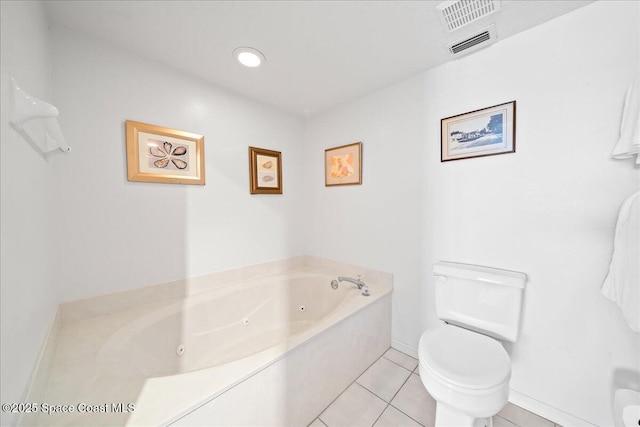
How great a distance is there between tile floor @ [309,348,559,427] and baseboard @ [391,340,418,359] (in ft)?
0.46

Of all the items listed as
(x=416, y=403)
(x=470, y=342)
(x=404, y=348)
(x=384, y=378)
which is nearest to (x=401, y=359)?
(x=404, y=348)

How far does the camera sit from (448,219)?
5.23ft

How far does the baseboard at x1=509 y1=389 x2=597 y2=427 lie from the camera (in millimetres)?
1205

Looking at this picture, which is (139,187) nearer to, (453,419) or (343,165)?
(343,165)

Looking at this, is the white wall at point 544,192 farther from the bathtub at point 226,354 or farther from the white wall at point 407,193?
the bathtub at point 226,354

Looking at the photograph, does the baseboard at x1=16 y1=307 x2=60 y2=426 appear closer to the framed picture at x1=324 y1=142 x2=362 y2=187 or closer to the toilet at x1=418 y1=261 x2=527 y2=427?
the toilet at x1=418 y1=261 x2=527 y2=427

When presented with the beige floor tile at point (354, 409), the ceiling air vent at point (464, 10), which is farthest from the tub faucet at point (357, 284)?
the ceiling air vent at point (464, 10)

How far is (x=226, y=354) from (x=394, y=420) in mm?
1201

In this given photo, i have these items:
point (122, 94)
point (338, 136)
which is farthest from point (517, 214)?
point (122, 94)

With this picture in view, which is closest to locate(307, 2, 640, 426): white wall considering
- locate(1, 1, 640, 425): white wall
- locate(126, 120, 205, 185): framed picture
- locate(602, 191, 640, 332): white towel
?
locate(1, 1, 640, 425): white wall

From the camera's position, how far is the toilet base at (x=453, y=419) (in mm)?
1044

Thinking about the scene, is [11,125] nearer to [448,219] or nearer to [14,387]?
[14,387]

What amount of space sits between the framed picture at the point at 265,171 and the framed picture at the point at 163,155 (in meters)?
0.43

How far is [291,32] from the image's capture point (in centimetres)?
130
